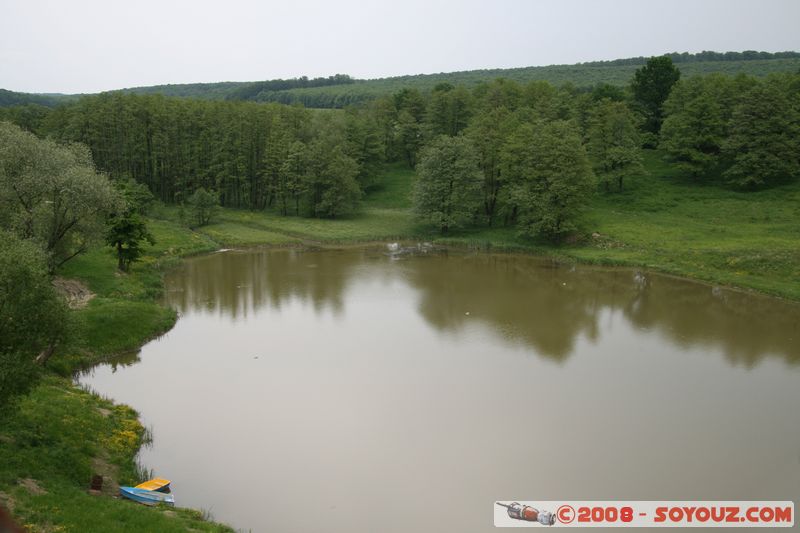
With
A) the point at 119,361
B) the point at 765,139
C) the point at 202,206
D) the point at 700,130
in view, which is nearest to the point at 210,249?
the point at 202,206

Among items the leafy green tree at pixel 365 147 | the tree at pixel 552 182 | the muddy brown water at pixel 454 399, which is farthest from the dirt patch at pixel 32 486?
the leafy green tree at pixel 365 147

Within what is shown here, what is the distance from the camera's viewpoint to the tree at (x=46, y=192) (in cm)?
2825

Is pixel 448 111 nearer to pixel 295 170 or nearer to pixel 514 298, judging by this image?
pixel 295 170

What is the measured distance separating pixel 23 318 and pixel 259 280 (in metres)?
26.5

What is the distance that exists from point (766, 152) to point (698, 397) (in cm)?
4406

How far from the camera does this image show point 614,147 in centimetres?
A: 6178

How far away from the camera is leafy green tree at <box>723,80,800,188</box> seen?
2265 inches

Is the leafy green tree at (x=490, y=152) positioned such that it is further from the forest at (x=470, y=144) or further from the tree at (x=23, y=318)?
the tree at (x=23, y=318)

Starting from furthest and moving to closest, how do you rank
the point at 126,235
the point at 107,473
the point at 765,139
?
1. the point at 765,139
2. the point at 126,235
3. the point at 107,473

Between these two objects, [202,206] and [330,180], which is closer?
[202,206]

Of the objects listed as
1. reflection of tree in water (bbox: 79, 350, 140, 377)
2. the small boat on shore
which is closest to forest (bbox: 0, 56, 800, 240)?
reflection of tree in water (bbox: 79, 350, 140, 377)

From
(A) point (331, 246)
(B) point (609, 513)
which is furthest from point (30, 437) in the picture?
(A) point (331, 246)

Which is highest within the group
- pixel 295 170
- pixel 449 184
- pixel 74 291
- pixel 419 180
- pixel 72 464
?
pixel 295 170

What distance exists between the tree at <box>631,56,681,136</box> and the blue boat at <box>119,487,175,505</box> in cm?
7082
